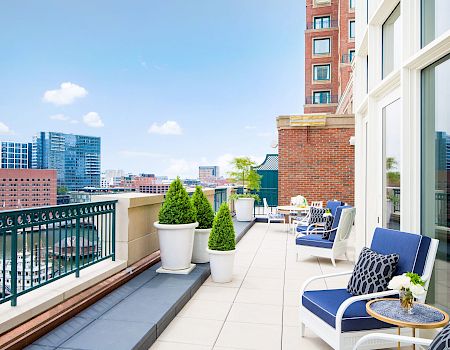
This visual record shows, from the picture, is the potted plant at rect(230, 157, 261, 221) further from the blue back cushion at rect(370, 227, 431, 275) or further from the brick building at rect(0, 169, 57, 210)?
the blue back cushion at rect(370, 227, 431, 275)

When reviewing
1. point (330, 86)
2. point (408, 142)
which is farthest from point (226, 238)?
point (330, 86)

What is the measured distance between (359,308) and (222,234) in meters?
2.16

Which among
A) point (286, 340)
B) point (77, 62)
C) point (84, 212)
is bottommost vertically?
point (286, 340)

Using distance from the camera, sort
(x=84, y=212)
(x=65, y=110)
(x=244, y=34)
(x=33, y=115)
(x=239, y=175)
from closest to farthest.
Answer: (x=84, y=212) < (x=239, y=175) < (x=244, y=34) < (x=33, y=115) < (x=65, y=110)

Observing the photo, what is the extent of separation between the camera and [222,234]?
4.62m

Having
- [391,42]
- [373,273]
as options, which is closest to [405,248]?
[373,273]

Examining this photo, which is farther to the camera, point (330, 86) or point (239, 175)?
point (330, 86)

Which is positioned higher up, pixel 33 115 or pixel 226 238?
pixel 33 115

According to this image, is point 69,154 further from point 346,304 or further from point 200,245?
point 346,304

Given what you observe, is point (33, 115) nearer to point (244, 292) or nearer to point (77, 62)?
point (77, 62)

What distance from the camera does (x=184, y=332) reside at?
10.5ft

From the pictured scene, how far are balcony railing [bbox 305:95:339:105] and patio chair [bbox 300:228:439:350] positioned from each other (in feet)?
86.0

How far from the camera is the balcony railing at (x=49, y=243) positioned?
275 centimetres

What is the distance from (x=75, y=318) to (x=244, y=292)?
200cm
